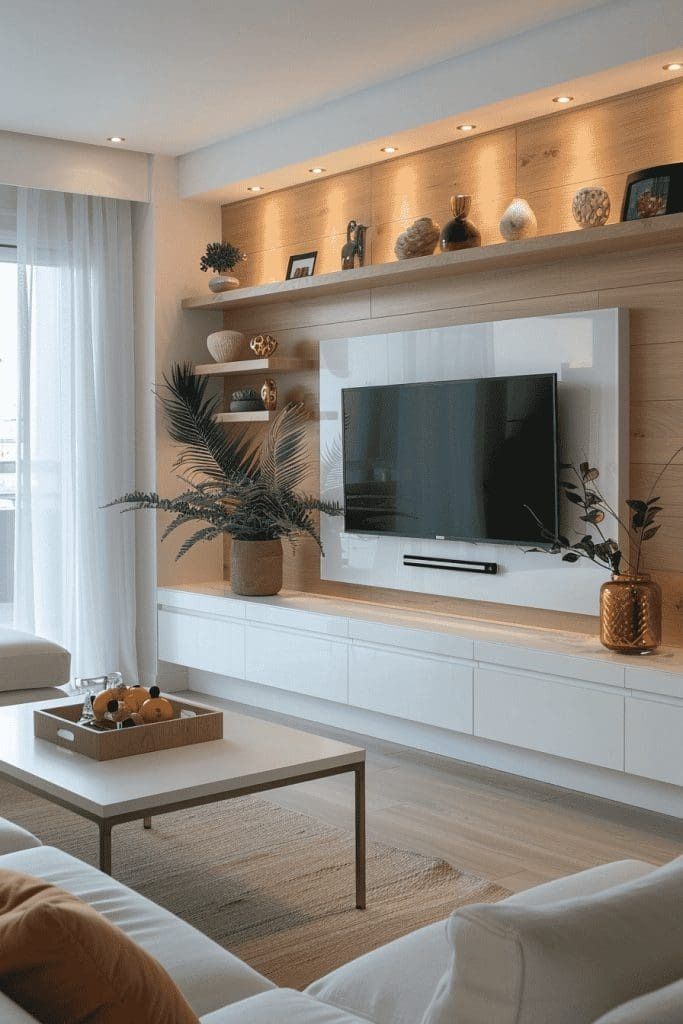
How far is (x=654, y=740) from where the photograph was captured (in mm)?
3609

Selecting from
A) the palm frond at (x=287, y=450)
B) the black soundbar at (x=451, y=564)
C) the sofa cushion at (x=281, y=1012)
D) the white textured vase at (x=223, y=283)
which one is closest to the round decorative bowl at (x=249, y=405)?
the palm frond at (x=287, y=450)

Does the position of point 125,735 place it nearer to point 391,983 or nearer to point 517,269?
point 391,983

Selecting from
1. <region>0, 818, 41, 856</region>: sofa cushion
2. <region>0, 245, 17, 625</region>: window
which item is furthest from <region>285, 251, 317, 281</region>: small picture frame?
<region>0, 818, 41, 856</region>: sofa cushion

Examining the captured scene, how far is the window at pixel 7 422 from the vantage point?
18.5 feet

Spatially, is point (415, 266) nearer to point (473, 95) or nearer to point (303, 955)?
A: point (473, 95)

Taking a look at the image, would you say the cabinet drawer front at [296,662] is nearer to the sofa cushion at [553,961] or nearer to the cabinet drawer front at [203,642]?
the cabinet drawer front at [203,642]

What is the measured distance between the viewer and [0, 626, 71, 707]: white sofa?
4.31 meters

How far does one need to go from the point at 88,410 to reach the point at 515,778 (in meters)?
2.89

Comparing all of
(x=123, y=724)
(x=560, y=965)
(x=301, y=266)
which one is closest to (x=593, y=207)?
(x=301, y=266)

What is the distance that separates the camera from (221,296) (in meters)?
5.70

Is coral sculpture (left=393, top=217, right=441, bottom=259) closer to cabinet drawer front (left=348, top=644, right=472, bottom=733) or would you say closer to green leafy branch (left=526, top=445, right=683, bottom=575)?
green leafy branch (left=526, top=445, right=683, bottom=575)

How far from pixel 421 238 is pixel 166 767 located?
8.71ft

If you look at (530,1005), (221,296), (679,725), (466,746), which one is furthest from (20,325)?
(530,1005)

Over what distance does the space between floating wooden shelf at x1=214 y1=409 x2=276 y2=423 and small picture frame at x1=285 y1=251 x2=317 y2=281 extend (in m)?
0.66
